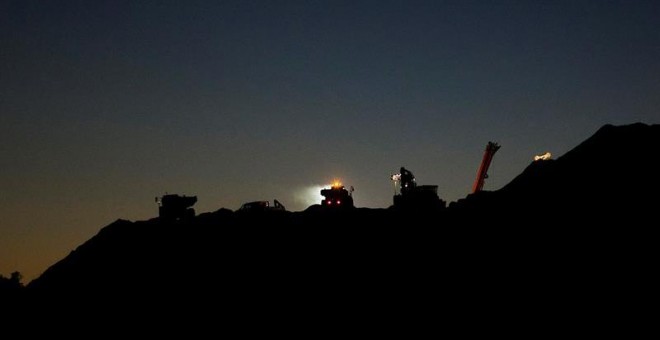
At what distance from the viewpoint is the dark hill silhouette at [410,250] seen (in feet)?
88.1

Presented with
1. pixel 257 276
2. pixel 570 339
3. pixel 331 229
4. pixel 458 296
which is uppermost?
pixel 331 229

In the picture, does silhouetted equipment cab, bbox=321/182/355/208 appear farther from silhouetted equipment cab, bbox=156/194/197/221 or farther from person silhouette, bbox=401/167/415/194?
silhouetted equipment cab, bbox=156/194/197/221

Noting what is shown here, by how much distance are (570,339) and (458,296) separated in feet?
18.5

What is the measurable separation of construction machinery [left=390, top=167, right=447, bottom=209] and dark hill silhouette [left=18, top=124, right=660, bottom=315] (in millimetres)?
6799

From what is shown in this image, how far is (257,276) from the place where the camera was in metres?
33.9

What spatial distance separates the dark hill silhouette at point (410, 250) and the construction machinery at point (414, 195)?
680 centimetres

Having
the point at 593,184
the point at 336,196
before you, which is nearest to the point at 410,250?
the point at 593,184

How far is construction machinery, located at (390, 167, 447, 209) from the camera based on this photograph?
143 ft

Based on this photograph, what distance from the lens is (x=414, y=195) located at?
46.0m

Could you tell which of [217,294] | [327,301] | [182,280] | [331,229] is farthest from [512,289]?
[182,280]

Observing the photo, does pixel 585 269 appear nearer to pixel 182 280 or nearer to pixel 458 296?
pixel 458 296

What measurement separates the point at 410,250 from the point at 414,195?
45.4ft

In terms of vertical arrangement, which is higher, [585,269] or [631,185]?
[631,185]

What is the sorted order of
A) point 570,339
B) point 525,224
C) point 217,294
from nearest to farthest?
1. point 570,339
2. point 525,224
3. point 217,294
